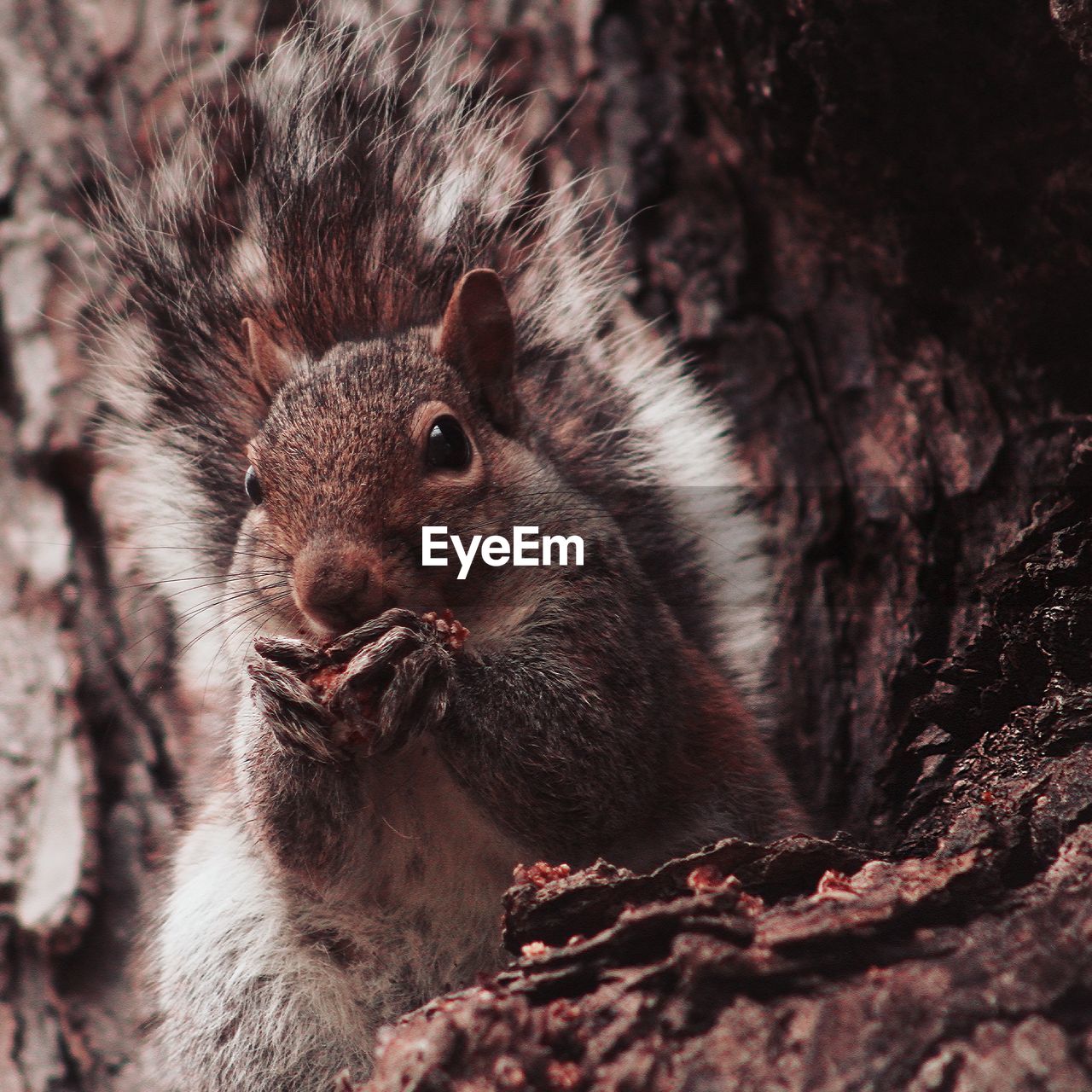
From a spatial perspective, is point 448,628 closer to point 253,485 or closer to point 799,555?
point 253,485

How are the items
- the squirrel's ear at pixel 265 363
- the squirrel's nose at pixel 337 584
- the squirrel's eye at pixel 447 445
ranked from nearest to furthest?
the squirrel's nose at pixel 337 584
the squirrel's eye at pixel 447 445
the squirrel's ear at pixel 265 363

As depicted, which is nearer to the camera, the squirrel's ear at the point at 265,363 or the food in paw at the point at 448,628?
the food in paw at the point at 448,628

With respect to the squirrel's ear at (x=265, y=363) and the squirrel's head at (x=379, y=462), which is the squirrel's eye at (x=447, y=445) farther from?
the squirrel's ear at (x=265, y=363)

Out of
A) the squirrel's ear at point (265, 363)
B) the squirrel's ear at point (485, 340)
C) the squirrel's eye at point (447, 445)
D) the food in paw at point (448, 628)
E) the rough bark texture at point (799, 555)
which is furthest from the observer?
the squirrel's ear at point (265, 363)

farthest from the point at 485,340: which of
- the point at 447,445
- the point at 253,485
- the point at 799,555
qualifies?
the point at 799,555

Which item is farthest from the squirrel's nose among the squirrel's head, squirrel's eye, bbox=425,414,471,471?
squirrel's eye, bbox=425,414,471,471

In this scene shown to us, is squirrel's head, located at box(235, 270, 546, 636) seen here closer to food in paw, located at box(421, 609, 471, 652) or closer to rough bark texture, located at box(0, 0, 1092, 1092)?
food in paw, located at box(421, 609, 471, 652)

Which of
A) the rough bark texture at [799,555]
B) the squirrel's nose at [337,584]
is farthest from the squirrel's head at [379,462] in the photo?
the rough bark texture at [799,555]
